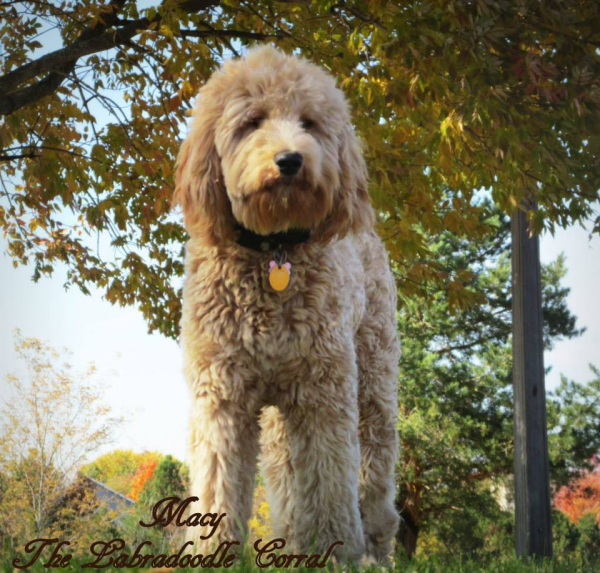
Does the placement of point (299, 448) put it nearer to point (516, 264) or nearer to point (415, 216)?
point (415, 216)

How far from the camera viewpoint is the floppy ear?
11.7 ft

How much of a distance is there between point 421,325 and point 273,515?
49.9 ft

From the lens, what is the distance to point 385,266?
16.2 ft

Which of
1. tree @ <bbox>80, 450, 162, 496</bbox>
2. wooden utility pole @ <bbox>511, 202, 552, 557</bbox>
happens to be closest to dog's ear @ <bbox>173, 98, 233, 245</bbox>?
wooden utility pole @ <bbox>511, 202, 552, 557</bbox>

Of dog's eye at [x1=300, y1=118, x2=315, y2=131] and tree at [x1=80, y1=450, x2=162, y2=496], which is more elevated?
tree at [x1=80, y1=450, x2=162, y2=496]

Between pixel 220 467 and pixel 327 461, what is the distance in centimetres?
54

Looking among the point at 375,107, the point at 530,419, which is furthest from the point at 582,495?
the point at 375,107

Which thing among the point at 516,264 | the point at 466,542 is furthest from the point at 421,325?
the point at 516,264

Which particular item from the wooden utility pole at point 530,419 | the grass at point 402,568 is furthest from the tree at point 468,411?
the grass at point 402,568

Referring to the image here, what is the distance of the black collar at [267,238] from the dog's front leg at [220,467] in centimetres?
79

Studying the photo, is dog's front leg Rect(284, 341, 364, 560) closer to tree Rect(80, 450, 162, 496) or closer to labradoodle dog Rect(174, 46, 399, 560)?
labradoodle dog Rect(174, 46, 399, 560)

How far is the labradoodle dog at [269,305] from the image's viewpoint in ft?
11.3

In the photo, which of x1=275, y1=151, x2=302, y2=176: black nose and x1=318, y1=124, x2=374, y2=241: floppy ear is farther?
x1=318, y1=124, x2=374, y2=241: floppy ear

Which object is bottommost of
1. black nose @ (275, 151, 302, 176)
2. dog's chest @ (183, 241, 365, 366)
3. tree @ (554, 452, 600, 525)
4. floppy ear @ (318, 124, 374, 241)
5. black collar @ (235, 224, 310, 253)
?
dog's chest @ (183, 241, 365, 366)
